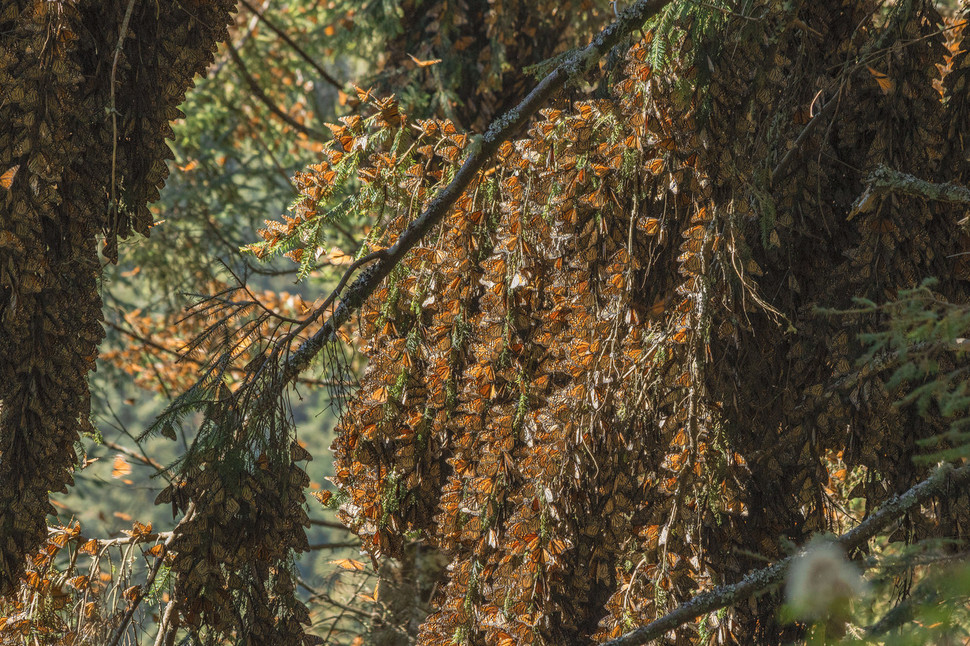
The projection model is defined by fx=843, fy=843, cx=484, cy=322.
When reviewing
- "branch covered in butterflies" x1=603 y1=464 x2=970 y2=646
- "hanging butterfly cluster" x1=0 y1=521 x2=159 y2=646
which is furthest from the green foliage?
"hanging butterfly cluster" x1=0 y1=521 x2=159 y2=646

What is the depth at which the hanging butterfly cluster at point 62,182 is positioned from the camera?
182 centimetres

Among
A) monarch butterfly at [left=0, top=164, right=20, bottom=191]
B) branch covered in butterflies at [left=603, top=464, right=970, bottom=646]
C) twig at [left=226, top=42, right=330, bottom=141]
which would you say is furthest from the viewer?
twig at [left=226, top=42, right=330, bottom=141]

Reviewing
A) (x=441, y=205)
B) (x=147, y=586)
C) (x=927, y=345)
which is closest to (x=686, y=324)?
(x=927, y=345)

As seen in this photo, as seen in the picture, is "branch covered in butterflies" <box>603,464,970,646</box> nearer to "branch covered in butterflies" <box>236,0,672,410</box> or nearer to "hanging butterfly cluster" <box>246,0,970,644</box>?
"hanging butterfly cluster" <box>246,0,970,644</box>

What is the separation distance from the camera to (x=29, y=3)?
182cm

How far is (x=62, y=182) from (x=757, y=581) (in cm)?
177

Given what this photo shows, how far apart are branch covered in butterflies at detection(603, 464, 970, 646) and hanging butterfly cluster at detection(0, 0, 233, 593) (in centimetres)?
140

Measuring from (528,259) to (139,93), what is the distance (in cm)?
104

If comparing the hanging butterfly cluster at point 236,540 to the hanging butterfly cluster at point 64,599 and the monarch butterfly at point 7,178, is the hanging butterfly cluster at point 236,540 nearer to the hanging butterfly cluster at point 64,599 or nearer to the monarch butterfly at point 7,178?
the hanging butterfly cluster at point 64,599

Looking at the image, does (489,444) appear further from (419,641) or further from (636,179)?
(636,179)

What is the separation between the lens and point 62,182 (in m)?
1.97

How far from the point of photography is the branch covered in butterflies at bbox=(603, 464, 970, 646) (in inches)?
66.0

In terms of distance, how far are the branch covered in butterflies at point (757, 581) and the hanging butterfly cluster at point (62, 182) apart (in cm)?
140

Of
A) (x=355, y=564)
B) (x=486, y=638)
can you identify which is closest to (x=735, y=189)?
(x=486, y=638)
